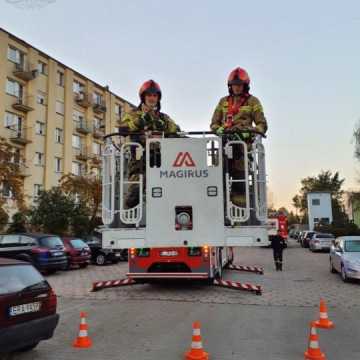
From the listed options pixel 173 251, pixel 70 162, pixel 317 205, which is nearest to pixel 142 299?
pixel 173 251

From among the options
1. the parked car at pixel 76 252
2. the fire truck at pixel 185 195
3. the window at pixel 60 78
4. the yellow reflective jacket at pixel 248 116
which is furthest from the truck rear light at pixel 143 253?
the window at pixel 60 78

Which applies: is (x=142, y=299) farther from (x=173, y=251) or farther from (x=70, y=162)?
(x=70, y=162)

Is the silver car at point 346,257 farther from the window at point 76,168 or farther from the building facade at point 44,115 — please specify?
the window at point 76,168

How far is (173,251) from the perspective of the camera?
36.7 feet

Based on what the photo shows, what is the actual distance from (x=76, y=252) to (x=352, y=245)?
37.1 ft

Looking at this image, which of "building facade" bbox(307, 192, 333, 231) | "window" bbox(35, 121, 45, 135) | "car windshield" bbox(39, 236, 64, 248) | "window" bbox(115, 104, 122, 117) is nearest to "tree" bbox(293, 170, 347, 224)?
"building facade" bbox(307, 192, 333, 231)

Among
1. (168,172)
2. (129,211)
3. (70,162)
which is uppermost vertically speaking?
(70,162)

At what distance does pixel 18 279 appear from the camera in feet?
19.6

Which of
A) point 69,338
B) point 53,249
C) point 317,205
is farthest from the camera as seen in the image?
point 317,205

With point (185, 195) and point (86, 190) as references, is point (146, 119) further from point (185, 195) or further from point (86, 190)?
point (86, 190)

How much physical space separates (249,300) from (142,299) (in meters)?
2.55

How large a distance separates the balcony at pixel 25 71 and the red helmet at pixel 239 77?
3267cm

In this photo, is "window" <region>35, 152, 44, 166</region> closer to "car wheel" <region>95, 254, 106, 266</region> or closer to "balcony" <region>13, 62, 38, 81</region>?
"balcony" <region>13, 62, 38, 81</region>

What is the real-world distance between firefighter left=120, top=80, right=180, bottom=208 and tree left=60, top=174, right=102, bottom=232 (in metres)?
24.5
